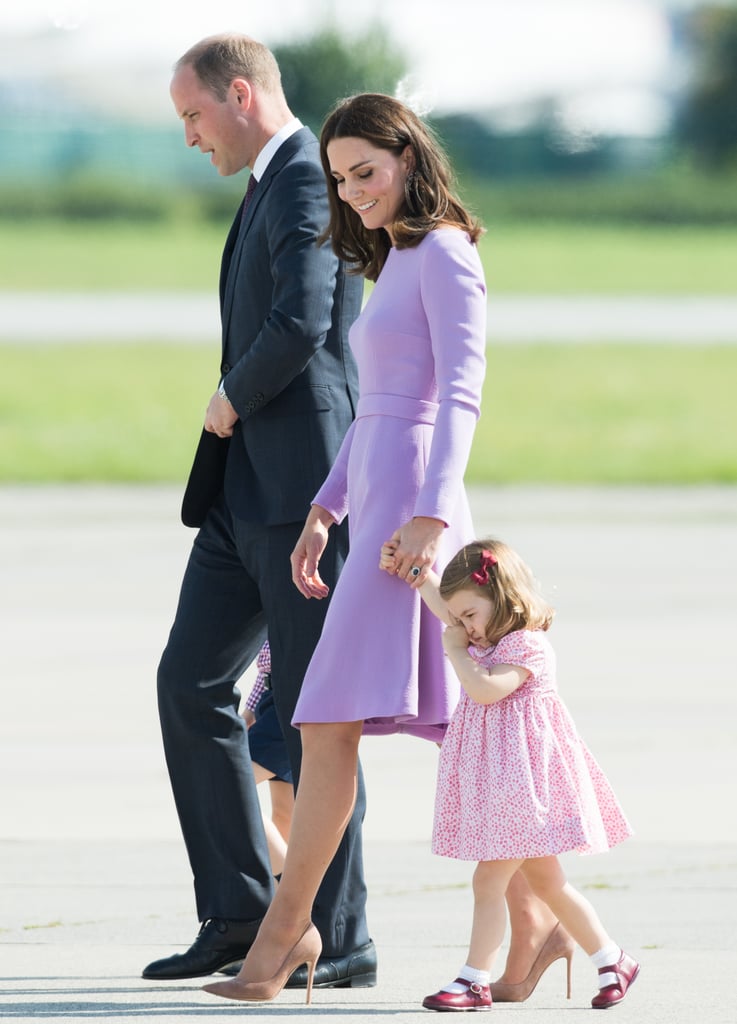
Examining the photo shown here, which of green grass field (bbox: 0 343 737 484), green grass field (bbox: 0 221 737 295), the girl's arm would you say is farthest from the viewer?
green grass field (bbox: 0 221 737 295)

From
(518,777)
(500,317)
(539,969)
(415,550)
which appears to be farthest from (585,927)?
(500,317)

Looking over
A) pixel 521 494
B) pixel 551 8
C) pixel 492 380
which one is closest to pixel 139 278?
pixel 492 380

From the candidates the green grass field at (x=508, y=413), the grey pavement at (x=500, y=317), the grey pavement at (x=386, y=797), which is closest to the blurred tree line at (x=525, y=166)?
the grey pavement at (x=500, y=317)

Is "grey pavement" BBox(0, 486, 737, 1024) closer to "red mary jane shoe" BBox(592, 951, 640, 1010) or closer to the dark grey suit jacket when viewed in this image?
"red mary jane shoe" BBox(592, 951, 640, 1010)

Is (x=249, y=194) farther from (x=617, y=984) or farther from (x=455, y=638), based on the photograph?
(x=617, y=984)

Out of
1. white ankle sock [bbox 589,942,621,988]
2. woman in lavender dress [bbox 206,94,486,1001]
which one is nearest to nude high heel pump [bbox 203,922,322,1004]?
woman in lavender dress [bbox 206,94,486,1001]

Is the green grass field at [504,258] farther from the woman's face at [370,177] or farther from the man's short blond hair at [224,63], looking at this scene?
the woman's face at [370,177]

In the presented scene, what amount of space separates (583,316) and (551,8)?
4761cm

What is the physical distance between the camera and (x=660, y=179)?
53.7 m

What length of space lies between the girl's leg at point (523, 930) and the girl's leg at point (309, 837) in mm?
394

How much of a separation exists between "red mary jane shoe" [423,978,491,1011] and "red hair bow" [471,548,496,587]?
0.77 m

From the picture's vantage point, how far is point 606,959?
12.5 ft

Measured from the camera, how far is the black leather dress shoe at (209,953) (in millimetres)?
4094

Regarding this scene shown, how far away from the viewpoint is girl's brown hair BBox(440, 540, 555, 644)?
12.1 ft
